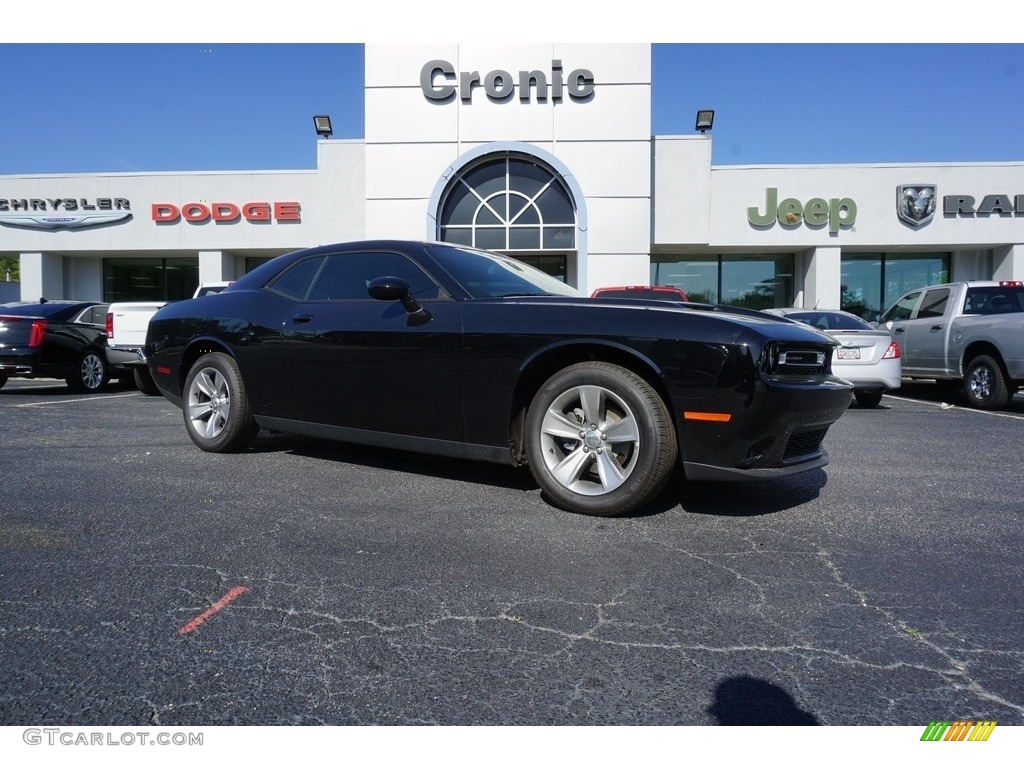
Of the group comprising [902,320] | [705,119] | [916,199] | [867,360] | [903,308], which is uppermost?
[705,119]

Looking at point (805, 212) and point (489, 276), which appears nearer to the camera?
point (489, 276)

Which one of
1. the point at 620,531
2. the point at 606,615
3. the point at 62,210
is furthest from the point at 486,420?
the point at 62,210

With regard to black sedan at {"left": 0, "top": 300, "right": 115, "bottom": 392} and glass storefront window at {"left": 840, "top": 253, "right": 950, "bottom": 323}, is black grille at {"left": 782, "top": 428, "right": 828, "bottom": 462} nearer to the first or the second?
black sedan at {"left": 0, "top": 300, "right": 115, "bottom": 392}

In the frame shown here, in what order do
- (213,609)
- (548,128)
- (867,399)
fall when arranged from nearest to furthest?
(213,609), (867,399), (548,128)

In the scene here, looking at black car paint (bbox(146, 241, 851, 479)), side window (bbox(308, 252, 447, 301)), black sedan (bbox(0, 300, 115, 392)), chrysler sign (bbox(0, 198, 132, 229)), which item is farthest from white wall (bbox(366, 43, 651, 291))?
black car paint (bbox(146, 241, 851, 479))

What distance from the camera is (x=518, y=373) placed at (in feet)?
12.6

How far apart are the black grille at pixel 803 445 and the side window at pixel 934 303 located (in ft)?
25.2

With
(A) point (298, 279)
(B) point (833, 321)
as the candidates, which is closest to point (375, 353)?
(A) point (298, 279)

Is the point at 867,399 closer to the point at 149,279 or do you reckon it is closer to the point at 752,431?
the point at 752,431

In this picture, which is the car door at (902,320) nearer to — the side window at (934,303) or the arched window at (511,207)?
the side window at (934,303)

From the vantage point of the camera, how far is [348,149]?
21188mm

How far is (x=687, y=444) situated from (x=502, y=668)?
1.74 m

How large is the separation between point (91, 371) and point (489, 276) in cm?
858

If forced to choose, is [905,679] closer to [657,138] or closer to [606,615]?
[606,615]
